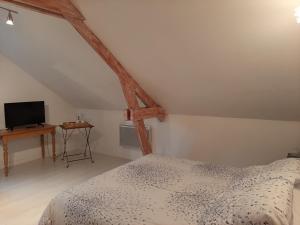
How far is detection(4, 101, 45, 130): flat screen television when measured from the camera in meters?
4.10

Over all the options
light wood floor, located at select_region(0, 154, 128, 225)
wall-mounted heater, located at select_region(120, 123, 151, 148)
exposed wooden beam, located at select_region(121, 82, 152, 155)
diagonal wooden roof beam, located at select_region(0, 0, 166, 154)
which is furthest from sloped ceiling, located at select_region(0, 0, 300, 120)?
light wood floor, located at select_region(0, 154, 128, 225)

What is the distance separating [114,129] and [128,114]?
138 centimetres

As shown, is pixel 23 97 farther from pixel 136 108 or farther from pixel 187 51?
pixel 187 51

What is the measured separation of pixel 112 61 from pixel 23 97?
2.13 m

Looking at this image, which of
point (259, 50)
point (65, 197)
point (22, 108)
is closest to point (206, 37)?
point (259, 50)

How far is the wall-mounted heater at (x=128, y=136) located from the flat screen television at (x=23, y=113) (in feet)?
4.67

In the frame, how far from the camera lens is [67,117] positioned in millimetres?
5301

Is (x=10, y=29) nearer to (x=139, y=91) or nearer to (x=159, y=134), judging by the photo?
(x=139, y=91)

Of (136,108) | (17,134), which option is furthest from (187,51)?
(17,134)

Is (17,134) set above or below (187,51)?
below

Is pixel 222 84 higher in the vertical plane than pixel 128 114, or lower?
higher

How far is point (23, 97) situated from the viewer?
4.50m

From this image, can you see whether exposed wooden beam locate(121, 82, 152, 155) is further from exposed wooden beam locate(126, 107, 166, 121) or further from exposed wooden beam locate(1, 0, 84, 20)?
exposed wooden beam locate(1, 0, 84, 20)

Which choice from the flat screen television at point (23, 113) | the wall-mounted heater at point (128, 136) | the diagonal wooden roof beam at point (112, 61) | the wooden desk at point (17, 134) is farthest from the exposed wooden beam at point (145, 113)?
the flat screen television at point (23, 113)
